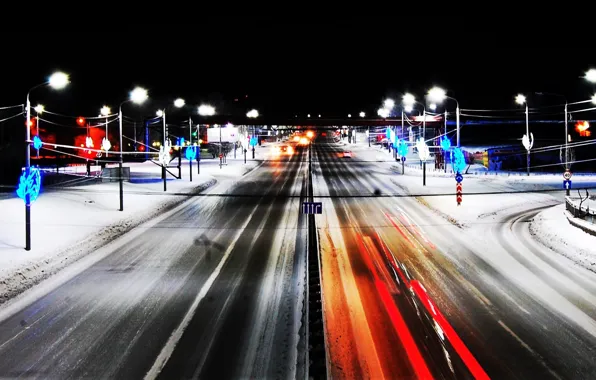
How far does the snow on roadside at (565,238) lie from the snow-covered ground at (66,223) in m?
16.2

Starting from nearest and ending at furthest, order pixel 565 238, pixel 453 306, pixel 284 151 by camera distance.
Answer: pixel 453 306
pixel 565 238
pixel 284 151

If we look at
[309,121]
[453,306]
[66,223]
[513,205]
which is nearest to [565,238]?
[453,306]

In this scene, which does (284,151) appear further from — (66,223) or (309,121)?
(66,223)

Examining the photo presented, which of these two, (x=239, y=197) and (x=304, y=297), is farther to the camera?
(x=239, y=197)

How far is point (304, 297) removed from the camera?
11.6 meters

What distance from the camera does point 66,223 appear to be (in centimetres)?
2150

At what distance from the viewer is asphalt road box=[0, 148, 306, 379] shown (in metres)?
8.04

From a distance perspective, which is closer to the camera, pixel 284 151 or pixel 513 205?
pixel 513 205

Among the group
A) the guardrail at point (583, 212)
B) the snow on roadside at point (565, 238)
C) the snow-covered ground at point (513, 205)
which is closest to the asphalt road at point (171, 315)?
the snow on roadside at point (565, 238)

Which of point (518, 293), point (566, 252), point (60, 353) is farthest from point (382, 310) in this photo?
point (566, 252)

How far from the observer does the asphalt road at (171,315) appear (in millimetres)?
8039

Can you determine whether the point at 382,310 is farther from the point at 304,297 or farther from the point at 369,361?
the point at 369,361

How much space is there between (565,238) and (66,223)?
20495mm

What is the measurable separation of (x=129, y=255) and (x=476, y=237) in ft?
43.7
